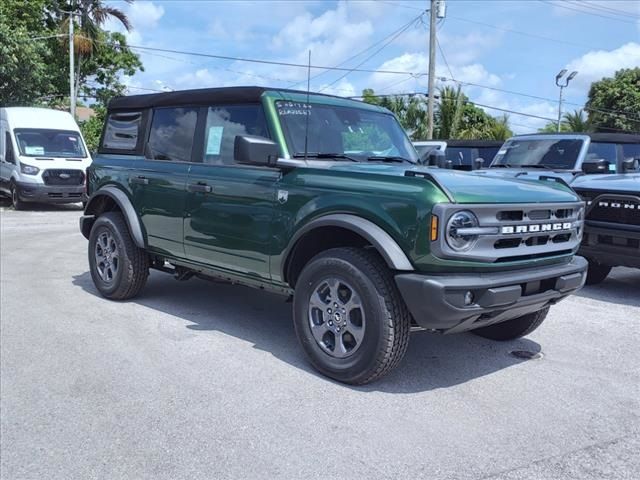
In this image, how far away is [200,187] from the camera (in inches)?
212

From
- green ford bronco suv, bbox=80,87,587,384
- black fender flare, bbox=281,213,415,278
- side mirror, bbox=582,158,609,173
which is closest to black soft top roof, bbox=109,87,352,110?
green ford bronco suv, bbox=80,87,587,384

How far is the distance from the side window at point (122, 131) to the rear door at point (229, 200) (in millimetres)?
1183

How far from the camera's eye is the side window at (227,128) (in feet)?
16.6

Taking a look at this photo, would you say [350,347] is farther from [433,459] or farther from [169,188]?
[169,188]

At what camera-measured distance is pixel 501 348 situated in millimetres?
5234

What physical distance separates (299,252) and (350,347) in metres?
0.85

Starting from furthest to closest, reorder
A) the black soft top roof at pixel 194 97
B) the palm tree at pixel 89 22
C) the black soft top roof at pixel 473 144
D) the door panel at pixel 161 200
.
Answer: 1. the palm tree at pixel 89 22
2. the black soft top roof at pixel 473 144
3. the door panel at pixel 161 200
4. the black soft top roof at pixel 194 97

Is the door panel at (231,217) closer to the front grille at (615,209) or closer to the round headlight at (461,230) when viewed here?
the round headlight at (461,230)

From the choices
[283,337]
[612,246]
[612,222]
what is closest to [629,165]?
[612,222]

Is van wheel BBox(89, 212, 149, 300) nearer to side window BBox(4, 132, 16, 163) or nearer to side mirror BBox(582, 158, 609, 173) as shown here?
side mirror BBox(582, 158, 609, 173)

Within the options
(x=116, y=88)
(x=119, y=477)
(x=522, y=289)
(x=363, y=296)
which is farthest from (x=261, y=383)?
(x=116, y=88)

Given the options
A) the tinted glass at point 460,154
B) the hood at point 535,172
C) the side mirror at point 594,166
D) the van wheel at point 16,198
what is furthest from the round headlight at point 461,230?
the van wheel at point 16,198

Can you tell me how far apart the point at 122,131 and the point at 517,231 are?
14.3ft

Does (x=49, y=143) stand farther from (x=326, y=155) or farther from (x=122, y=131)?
(x=326, y=155)
